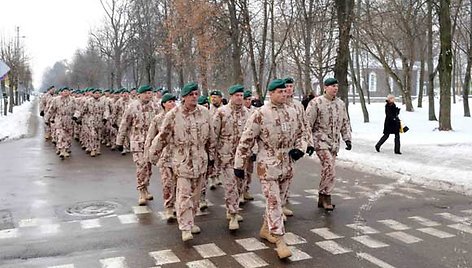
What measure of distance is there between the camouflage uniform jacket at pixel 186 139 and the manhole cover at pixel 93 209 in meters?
2.05

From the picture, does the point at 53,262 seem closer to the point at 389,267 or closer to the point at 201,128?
the point at 201,128

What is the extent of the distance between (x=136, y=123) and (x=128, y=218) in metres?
2.14

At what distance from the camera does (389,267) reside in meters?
5.59

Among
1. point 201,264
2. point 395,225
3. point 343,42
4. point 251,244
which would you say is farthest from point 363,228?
point 343,42

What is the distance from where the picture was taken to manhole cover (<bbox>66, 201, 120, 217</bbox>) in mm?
8281

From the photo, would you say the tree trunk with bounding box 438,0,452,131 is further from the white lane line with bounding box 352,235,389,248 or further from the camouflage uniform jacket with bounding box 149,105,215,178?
the camouflage uniform jacket with bounding box 149,105,215,178

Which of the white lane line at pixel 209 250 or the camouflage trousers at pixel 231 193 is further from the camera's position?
the camouflage trousers at pixel 231 193

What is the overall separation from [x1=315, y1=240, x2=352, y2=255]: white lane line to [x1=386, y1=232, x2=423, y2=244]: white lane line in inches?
33.2

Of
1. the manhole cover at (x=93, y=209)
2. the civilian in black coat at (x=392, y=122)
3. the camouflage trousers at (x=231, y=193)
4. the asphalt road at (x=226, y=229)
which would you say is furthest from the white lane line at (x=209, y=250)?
the civilian in black coat at (x=392, y=122)

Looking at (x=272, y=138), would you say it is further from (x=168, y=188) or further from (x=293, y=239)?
(x=168, y=188)

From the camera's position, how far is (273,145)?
621cm

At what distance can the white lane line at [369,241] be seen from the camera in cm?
639

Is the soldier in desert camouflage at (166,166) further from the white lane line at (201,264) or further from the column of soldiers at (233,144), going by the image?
the white lane line at (201,264)

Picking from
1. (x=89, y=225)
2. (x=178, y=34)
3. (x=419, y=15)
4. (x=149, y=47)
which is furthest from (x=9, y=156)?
(x=149, y=47)
